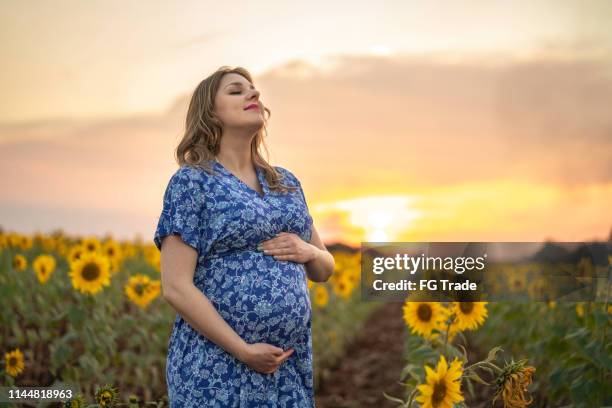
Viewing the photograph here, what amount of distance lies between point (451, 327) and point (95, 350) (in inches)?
107

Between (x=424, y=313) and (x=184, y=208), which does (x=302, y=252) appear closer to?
(x=184, y=208)

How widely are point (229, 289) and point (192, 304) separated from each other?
0.16 m

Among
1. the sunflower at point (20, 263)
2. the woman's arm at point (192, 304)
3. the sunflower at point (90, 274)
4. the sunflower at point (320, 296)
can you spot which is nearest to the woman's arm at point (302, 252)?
the woman's arm at point (192, 304)

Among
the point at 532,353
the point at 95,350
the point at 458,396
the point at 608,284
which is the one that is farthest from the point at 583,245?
the point at 95,350

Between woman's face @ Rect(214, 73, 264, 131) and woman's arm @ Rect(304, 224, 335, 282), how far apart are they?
0.55m

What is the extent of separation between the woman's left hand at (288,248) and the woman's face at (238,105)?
46cm

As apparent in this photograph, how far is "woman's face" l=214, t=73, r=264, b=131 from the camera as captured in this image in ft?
8.88

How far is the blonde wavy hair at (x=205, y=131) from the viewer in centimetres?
271

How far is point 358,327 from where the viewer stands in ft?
34.7

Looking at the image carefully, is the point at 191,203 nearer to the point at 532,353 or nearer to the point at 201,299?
the point at 201,299

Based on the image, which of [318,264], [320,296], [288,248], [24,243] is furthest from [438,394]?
[24,243]

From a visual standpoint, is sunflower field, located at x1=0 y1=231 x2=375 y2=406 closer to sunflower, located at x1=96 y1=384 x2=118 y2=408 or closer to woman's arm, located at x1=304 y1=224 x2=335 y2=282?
sunflower, located at x1=96 y1=384 x2=118 y2=408

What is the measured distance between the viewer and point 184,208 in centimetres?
252

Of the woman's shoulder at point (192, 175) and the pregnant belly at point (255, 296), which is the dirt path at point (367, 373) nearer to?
the pregnant belly at point (255, 296)
